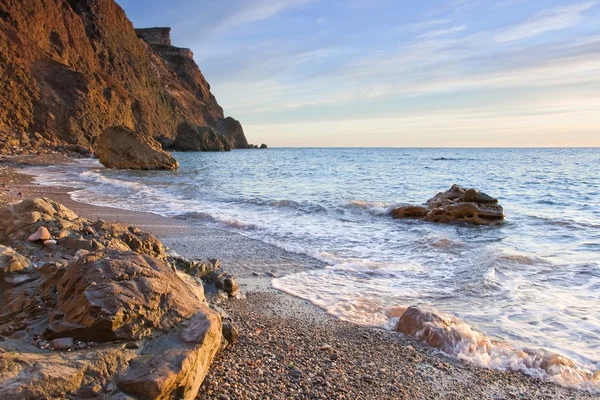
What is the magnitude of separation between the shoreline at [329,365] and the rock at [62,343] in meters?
0.81

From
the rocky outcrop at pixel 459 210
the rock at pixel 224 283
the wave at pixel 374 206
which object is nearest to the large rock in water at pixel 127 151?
the wave at pixel 374 206

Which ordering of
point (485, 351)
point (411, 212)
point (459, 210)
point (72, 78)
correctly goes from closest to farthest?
point (485, 351)
point (459, 210)
point (411, 212)
point (72, 78)

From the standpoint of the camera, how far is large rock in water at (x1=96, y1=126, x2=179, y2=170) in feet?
86.8

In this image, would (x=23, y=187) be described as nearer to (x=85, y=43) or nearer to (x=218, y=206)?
(x=218, y=206)

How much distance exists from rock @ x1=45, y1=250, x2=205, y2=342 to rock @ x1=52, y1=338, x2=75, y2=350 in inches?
1.6

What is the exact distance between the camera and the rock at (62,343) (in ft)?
7.82

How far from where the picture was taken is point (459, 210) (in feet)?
37.1

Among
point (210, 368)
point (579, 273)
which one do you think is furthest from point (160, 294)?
point (579, 273)

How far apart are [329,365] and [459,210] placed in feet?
29.5

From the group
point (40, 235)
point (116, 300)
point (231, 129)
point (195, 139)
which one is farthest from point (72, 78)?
point (231, 129)

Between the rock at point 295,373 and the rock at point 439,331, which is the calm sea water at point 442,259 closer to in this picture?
the rock at point 439,331

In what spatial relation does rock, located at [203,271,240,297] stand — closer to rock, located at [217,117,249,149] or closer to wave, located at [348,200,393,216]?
wave, located at [348,200,393,216]

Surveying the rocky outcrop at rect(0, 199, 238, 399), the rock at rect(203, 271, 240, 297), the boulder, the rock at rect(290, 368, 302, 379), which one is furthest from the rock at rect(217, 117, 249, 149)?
the rock at rect(290, 368, 302, 379)

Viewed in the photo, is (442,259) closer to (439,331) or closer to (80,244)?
(439,331)
